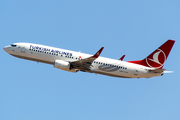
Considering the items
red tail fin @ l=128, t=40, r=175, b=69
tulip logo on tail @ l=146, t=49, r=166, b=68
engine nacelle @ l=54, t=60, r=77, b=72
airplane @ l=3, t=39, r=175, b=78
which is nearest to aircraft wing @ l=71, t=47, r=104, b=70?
airplane @ l=3, t=39, r=175, b=78

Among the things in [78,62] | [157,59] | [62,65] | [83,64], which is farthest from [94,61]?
[157,59]

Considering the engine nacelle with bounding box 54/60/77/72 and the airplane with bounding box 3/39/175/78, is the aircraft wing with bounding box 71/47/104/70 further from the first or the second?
the engine nacelle with bounding box 54/60/77/72

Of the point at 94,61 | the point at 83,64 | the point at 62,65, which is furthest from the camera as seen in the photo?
the point at 94,61

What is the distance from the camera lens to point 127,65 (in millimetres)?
52969

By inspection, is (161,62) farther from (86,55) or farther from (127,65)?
(86,55)

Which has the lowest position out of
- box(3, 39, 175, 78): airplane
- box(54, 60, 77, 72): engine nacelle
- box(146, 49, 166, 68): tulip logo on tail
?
box(54, 60, 77, 72): engine nacelle

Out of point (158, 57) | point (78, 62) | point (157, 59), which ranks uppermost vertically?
point (158, 57)

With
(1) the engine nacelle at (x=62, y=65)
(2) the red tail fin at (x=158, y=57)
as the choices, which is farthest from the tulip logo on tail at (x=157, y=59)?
(1) the engine nacelle at (x=62, y=65)

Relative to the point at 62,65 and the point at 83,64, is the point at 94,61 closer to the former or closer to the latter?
the point at 83,64

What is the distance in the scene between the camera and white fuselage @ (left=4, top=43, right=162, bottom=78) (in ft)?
172

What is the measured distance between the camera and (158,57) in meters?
55.4

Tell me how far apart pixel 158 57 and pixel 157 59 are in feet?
1.44

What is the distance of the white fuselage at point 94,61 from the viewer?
52.3 metres

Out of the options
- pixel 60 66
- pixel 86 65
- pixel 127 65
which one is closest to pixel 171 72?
pixel 127 65
